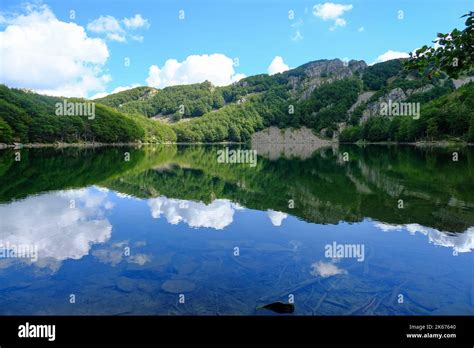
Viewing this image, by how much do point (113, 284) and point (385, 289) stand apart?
410 inches

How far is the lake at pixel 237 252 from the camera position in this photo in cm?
1255

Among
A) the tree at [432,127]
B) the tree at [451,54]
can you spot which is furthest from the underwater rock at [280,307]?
the tree at [432,127]

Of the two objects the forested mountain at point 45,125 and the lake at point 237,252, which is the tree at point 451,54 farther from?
the forested mountain at point 45,125

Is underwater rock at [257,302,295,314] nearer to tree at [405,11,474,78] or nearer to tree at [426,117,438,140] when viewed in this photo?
tree at [405,11,474,78]

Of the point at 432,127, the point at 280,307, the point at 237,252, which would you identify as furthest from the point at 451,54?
the point at 432,127

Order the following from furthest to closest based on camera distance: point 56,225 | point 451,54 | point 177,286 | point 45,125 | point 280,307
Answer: point 45,125 < point 56,225 < point 177,286 < point 280,307 < point 451,54

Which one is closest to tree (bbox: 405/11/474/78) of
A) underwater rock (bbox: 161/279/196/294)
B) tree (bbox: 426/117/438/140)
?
underwater rock (bbox: 161/279/196/294)

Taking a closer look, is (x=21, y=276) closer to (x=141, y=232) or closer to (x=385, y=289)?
(x=141, y=232)

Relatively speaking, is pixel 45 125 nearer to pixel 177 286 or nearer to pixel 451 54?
pixel 177 286

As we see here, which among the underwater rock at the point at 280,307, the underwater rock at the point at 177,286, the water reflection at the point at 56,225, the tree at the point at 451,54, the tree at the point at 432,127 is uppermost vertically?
the tree at the point at 432,127

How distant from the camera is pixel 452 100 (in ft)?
568

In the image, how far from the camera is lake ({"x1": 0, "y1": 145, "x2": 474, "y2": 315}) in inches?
494

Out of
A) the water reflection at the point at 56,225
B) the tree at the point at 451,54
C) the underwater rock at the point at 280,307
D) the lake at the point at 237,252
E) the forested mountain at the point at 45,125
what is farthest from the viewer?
the forested mountain at the point at 45,125

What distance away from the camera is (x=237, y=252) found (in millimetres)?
18094
